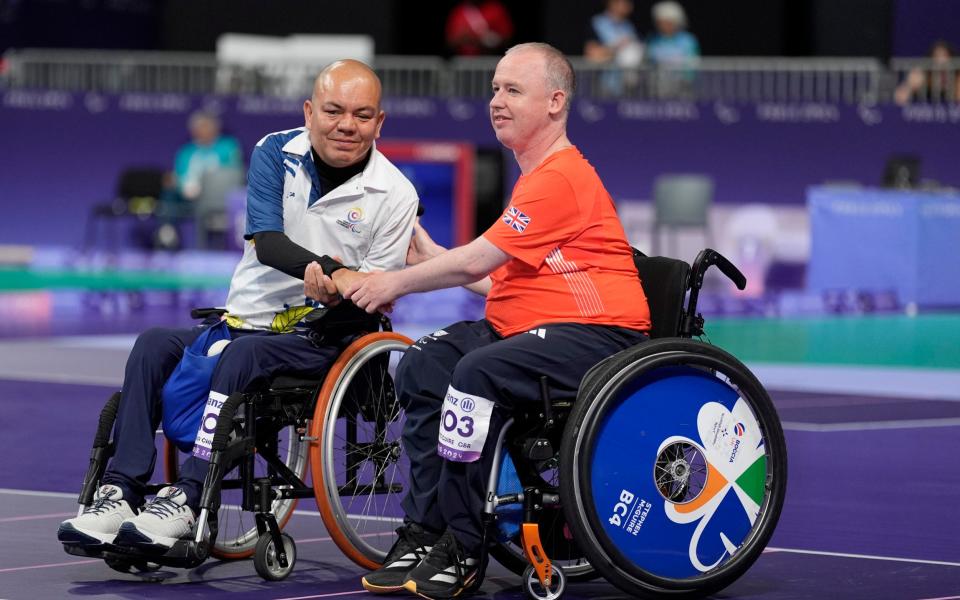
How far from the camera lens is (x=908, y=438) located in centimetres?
773

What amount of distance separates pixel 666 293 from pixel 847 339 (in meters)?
8.06

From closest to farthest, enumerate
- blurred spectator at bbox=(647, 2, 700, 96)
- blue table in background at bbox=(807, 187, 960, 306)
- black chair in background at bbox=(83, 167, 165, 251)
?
blue table in background at bbox=(807, 187, 960, 306), blurred spectator at bbox=(647, 2, 700, 96), black chair in background at bbox=(83, 167, 165, 251)

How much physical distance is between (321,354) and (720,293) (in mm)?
11128

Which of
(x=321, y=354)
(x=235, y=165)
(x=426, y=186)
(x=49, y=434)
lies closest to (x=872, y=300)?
(x=426, y=186)

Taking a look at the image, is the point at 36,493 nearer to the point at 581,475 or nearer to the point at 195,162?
the point at 581,475

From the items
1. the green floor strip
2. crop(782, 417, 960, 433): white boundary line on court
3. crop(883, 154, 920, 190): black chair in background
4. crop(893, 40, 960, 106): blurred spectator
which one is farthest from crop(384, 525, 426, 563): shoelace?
crop(893, 40, 960, 106): blurred spectator

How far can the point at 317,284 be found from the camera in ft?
15.5

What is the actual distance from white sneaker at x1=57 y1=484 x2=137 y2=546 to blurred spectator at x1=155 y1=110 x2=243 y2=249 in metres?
12.3

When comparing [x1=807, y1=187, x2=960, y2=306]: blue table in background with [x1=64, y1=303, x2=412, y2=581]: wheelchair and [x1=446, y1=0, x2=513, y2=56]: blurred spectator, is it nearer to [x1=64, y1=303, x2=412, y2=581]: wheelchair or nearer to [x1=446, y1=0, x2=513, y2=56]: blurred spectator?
[x1=446, y1=0, x2=513, y2=56]: blurred spectator

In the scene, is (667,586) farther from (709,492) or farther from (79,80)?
(79,80)

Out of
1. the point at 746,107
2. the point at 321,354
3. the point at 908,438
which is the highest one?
the point at 746,107

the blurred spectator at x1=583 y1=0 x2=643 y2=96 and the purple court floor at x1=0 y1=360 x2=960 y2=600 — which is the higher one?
the blurred spectator at x1=583 y1=0 x2=643 y2=96

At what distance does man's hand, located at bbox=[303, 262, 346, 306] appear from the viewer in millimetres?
4703

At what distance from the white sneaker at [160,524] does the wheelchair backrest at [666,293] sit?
1335 mm
